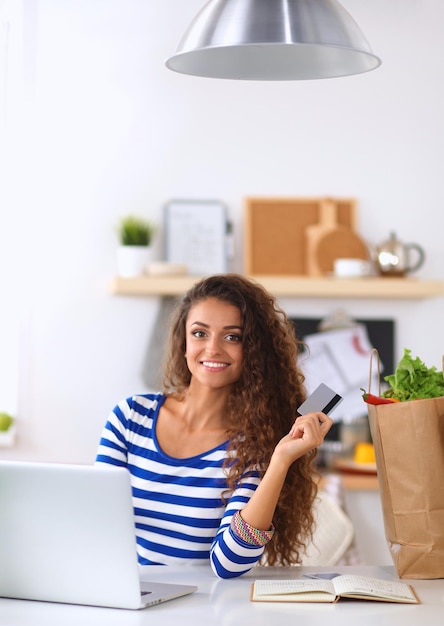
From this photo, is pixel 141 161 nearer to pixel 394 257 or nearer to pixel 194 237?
pixel 194 237

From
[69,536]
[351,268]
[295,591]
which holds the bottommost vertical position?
[295,591]

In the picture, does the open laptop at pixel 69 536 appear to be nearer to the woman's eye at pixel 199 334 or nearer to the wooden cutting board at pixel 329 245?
the woman's eye at pixel 199 334

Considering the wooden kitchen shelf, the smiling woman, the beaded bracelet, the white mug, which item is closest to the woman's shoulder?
the smiling woman

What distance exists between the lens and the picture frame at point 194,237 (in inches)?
153

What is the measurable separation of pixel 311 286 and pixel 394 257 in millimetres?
373

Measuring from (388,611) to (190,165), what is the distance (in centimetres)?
267

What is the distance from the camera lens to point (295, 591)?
1633mm

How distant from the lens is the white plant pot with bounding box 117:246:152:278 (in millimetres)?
3783

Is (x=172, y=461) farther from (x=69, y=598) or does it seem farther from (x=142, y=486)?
(x=69, y=598)

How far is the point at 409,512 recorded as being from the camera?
1.78 m

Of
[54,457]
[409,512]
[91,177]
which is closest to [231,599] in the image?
[409,512]

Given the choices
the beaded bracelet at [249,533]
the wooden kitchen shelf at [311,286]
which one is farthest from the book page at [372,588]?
the wooden kitchen shelf at [311,286]

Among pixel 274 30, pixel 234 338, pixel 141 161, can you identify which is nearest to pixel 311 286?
pixel 141 161

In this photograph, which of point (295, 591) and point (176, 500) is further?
point (176, 500)
